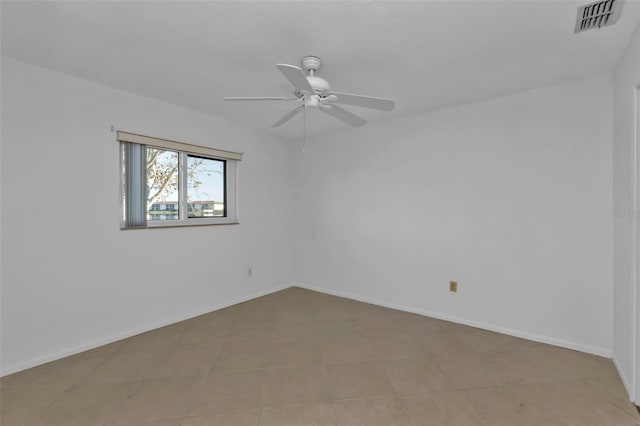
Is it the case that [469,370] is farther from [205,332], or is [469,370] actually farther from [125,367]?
[125,367]

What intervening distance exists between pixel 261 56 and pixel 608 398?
10.7 feet


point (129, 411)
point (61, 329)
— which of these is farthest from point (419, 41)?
point (61, 329)

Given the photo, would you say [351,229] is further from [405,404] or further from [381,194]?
[405,404]

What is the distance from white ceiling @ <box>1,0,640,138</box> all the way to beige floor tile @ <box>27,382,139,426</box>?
2351 mm

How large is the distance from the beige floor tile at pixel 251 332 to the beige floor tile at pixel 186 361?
18 centimetres

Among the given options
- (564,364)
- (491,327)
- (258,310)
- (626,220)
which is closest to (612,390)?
(564,364)

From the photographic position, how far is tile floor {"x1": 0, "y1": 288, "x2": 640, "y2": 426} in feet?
5.83

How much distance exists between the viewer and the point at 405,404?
1.89 meters

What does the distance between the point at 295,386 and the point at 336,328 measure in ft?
3.52

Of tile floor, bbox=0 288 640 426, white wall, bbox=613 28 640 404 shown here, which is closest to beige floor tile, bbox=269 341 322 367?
tile floor, bbox=0 288 640 426

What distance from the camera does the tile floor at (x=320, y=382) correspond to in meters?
1.78

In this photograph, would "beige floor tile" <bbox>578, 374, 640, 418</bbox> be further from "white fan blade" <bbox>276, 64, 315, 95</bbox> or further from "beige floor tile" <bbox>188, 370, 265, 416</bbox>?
"white fan blade" <bbox>276, 64, 315, 95</bbox>

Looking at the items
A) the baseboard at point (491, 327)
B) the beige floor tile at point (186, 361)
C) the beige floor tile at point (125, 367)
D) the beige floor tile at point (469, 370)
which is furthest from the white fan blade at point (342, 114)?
the beige floor tile at point (125, 367)

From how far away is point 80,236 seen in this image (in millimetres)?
2605
